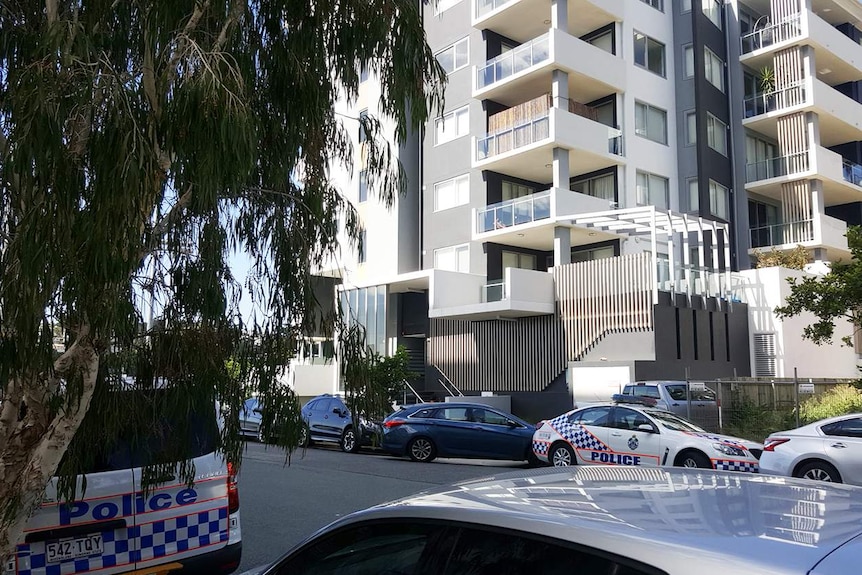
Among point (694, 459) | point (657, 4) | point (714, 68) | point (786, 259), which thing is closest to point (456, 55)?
point (657, 4)

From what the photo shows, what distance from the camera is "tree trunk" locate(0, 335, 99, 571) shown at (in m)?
4.36

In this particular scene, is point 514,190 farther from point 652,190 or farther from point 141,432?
point 141,432

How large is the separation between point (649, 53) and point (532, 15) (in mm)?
5539

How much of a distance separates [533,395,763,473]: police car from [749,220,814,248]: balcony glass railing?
20833 mm

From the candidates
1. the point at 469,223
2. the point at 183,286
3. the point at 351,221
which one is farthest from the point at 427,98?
the point at 469,223

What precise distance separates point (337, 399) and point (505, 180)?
46.0 ft

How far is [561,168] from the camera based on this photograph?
28.5 metres

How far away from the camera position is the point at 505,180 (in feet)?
104

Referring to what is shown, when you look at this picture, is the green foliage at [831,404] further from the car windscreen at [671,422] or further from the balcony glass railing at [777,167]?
the balcony glass railing at [777,167]

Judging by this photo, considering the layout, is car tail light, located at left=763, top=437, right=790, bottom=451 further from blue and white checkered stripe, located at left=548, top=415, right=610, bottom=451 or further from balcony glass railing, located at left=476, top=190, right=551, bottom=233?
balcony glass railing, located at left=476, top=190, right=551, bottom=233

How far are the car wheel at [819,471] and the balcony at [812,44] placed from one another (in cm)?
2631

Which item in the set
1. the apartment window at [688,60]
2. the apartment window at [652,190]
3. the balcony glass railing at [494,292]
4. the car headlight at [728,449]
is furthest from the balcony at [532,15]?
the car headlight at [728,449]

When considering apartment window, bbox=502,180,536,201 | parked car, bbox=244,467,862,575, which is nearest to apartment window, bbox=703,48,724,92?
apartment window, bbox=502,180,536,201

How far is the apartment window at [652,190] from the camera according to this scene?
31.3 m
